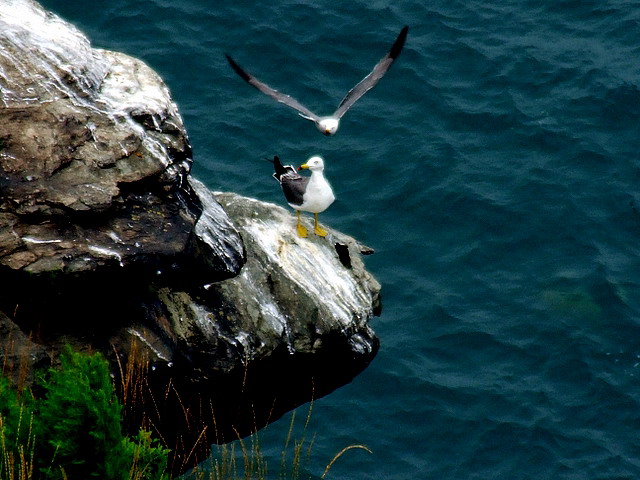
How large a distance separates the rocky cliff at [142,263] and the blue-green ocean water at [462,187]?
10.9ft

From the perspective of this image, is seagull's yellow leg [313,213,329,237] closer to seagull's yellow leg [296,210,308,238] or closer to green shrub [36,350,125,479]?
seagull's yellow leg [296,210,308,238]

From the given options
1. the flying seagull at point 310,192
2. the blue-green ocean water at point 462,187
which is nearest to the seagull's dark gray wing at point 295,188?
the flying seagull at point 310,192

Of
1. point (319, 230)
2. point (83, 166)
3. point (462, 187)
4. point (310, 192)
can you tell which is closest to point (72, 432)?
point (83, 166)

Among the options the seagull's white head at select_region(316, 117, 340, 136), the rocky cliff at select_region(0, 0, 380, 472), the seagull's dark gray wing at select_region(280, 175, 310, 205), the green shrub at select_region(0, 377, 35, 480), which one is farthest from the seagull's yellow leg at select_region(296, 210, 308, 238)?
the green shrub at select_region(0, 377, 35, 480)

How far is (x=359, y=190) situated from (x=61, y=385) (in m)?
13.6

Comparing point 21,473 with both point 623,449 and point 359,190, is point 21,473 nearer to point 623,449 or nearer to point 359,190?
point 623,449

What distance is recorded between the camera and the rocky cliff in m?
12.4

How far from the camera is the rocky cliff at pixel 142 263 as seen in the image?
1240cm

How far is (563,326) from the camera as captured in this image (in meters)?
20.3

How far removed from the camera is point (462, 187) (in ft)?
74.4

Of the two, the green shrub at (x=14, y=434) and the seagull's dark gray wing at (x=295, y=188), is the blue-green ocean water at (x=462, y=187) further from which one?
the green shrub at (x=14, y=434)

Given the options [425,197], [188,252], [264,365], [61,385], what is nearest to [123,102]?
[188,252]

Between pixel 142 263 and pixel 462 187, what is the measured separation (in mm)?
11189

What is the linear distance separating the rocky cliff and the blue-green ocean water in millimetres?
3308
